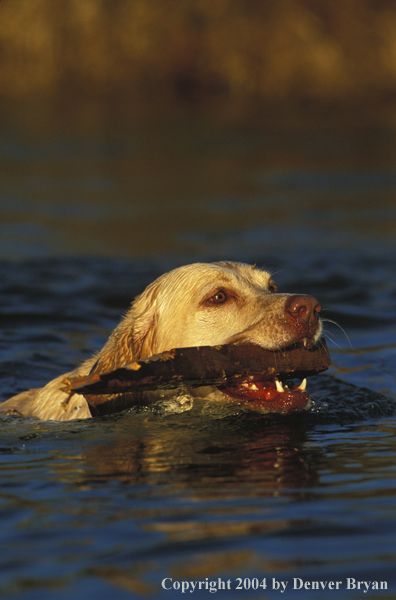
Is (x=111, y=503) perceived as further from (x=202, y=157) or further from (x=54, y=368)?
(x=202, y=157)

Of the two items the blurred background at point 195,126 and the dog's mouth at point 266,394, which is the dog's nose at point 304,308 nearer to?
the dog's mouth at point 266,394

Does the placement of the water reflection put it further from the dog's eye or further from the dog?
the dog's eye

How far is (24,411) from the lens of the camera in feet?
23.0

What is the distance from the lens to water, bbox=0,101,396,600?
3.75 m

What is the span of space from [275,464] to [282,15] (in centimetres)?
3431

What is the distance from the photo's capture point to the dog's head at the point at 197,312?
6168mm

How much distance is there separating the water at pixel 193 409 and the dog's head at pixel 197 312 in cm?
51

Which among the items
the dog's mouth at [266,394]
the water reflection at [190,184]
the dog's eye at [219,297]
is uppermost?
the water reflection at [190,184]

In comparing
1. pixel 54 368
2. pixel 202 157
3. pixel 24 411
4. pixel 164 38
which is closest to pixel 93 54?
pixel 164 38

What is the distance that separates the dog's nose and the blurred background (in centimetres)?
873

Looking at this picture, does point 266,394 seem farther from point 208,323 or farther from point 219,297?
point 219,297

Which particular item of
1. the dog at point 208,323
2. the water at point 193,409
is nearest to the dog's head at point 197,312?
the dog at point 208,323

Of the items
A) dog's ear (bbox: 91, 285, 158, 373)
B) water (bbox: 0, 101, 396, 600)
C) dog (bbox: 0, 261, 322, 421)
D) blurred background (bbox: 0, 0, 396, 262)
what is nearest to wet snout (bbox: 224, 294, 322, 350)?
dog (bbox: 0, 261, 322, 421)

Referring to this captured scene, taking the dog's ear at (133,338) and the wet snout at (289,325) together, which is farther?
the dog's ear at (133,338)
